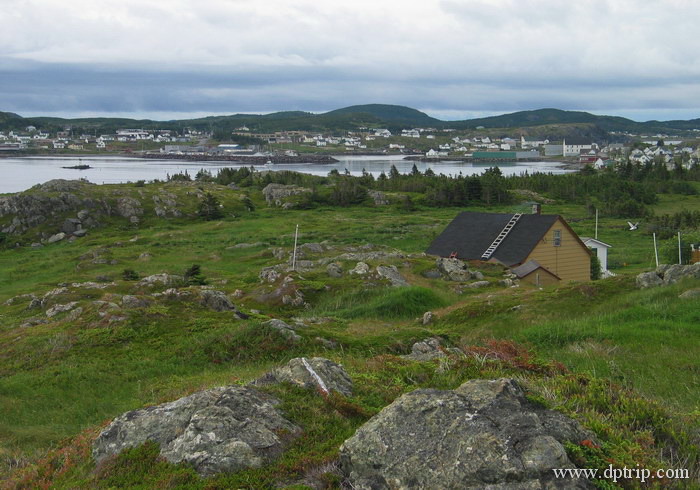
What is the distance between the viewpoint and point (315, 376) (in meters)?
8.05

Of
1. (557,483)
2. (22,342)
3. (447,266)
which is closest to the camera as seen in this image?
(557,483)

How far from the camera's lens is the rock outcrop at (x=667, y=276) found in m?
17.2

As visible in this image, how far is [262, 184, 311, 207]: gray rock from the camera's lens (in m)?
83.3

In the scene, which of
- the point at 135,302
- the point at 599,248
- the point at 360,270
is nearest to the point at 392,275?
the point at 360,270

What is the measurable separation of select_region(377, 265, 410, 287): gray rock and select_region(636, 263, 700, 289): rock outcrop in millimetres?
10129

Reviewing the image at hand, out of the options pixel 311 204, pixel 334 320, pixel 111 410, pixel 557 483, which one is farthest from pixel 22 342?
pixel 311 204

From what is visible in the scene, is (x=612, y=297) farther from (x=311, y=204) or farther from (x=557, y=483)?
(x=311, y=204)

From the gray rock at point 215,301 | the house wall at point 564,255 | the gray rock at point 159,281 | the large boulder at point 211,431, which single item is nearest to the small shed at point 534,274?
the house wall at point 564,255

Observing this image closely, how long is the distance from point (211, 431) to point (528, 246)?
28864mm

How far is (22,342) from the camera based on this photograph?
54.1 ft

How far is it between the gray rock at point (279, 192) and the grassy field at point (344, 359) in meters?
49.9

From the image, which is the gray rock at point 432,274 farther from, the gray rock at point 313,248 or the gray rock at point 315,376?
the gray rock at point 315,376

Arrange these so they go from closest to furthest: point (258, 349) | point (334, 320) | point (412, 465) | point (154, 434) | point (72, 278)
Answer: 1. point (412, 465)
2. point (154, 434)
3. point (258, 349)
4. point (334, 320)
5. point (72, 278)

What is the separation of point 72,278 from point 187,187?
46109 millimetres
